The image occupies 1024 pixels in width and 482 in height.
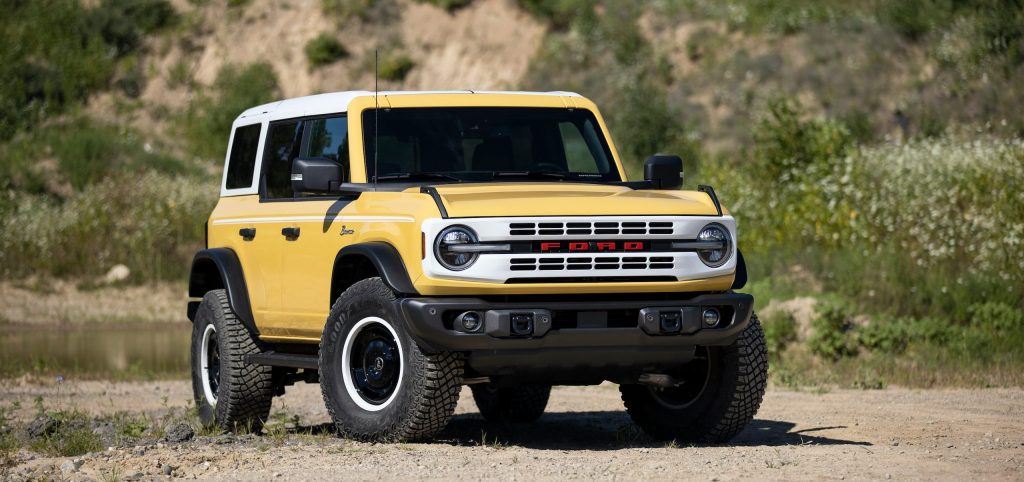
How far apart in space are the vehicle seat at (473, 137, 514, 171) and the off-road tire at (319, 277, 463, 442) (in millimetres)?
1309

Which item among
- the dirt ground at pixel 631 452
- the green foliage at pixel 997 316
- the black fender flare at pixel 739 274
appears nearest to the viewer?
the dirt ground at pixel 631 452

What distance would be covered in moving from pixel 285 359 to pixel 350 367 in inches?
47.8

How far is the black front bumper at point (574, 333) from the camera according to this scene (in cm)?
879

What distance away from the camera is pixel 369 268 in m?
9.77

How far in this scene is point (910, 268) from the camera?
19422mm

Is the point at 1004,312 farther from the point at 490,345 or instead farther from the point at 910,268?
the point at 490,345

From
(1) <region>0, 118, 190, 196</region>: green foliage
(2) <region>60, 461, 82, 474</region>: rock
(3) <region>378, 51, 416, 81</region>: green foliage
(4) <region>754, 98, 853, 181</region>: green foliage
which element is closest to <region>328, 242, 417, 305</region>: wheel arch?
(2) <region>60, 461, 82, 474</region>: rock

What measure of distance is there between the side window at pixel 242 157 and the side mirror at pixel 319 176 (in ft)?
6.94

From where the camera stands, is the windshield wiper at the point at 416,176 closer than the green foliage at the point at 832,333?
Yes

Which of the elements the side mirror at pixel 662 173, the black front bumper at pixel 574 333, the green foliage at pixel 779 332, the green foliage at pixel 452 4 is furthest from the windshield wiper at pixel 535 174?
the green foliage at pixel 452 4

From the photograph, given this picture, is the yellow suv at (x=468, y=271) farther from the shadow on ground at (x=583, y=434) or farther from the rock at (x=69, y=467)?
the rock at (x=69, y=467)

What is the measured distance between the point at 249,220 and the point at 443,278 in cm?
296

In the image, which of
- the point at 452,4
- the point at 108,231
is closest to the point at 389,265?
the point at 108,231

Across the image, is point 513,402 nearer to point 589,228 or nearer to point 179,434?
point 179,434
